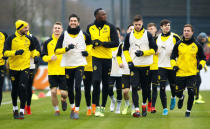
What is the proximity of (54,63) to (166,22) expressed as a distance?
9.66ft

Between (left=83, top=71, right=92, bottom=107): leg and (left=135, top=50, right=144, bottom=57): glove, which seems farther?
(left=83, top=71, right=92, bottom=107): leg

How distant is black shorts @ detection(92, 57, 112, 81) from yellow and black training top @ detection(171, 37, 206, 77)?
4.97 ft

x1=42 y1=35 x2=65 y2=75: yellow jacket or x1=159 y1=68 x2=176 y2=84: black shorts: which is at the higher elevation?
x1=42 y1=35 x2=65 y2=75: yellow jacket

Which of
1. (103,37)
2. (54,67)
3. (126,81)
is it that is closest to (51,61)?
(54,67)

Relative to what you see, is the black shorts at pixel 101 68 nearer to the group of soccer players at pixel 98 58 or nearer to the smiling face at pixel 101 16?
the group of soccer players at pixel 98 58

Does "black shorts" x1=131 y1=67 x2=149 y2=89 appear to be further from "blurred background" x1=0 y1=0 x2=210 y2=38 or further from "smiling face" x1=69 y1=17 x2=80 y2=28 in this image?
"blurred background" x1=0 y1=0 x2=210 y2=38

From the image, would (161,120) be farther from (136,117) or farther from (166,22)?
(166,22)

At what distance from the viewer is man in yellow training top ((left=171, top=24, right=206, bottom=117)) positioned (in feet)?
45.1

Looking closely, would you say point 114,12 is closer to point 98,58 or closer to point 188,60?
point 98,58

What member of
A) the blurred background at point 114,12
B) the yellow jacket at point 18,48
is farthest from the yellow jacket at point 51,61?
the blurred background at point 114,12

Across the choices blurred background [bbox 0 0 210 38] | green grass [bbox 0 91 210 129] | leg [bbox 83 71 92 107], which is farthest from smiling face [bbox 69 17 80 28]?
blurred background [bbox 0 0 210 38]

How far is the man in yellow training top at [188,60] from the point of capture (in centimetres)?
1375

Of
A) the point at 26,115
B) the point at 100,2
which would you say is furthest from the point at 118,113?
the point at 100,2

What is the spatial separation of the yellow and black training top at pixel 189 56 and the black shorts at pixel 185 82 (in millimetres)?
90
